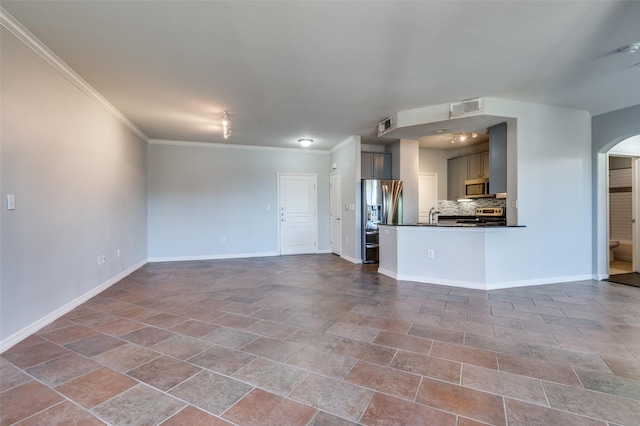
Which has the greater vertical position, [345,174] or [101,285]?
[345,174]

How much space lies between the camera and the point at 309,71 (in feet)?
10.3

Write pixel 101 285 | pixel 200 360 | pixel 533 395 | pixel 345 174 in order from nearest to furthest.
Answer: pixel 533 395 → pixel 200 360 → pixel 101 285 → pixel 345 174

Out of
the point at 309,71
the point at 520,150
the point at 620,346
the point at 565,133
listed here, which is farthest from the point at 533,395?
the point at 565,133

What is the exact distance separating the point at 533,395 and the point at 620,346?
4.28 ft

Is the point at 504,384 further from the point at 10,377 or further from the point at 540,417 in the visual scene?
the point at 10,377

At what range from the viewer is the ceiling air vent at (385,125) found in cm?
467

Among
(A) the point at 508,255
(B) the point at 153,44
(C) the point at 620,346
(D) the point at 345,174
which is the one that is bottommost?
(C) the point at 620,346

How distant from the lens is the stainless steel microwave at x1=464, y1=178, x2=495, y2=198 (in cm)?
602

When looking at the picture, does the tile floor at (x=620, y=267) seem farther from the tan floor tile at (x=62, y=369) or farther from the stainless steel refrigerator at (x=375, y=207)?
the tan floor tile at (x=62, y=369)

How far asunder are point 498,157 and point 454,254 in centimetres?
178

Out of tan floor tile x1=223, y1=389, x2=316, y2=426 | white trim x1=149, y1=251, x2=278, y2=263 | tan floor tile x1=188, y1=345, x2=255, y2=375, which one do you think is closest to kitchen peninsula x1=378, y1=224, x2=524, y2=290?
tan floor tile x1=188, y1=345, x2=255, y2=375

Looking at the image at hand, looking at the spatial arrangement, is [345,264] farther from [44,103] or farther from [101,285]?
[44,103]

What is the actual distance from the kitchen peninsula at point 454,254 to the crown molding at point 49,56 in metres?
4.40

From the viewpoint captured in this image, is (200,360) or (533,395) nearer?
(533,395)
